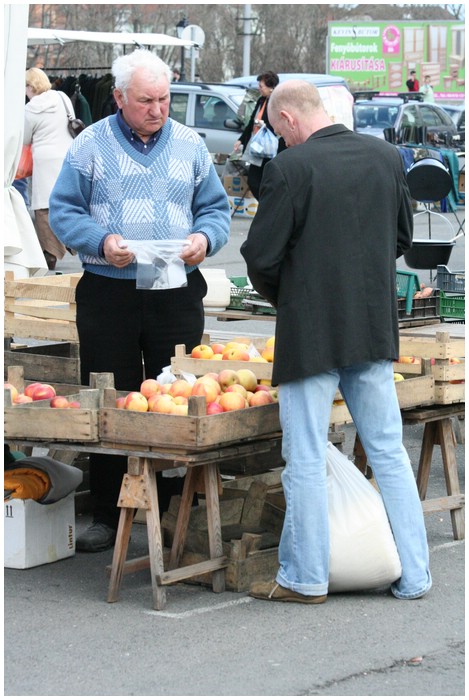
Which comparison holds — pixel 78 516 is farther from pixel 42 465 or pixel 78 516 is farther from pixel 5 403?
pixel 5 403

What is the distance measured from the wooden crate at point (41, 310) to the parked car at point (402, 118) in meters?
17.8

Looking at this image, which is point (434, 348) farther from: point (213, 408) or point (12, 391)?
point (12, 391)

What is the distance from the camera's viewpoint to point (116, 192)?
18.9 feet

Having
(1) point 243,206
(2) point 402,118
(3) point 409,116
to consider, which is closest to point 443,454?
(1) point 243,206

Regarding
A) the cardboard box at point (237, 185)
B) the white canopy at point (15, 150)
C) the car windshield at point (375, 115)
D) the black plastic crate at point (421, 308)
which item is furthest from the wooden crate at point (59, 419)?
the car windshield at point (375, 115)

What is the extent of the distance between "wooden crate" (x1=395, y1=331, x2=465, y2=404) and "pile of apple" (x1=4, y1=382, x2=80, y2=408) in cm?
161

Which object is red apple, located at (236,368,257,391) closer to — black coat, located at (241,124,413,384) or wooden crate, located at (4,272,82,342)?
black coat, located at (241,124,413,384)

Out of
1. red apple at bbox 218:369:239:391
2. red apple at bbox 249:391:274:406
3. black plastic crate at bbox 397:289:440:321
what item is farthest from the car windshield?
red apple at bbox 249:391:274:406

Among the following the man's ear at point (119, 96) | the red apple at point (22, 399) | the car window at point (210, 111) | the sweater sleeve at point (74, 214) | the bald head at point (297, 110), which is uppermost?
the car window at point (210, 111)

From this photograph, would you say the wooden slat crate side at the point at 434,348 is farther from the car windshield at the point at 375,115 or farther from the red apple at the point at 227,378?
the car windshield at the point at 375,115

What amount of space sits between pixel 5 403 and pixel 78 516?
141 cm

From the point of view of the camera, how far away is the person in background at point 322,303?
5.00 meters

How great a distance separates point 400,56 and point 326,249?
4734 cm

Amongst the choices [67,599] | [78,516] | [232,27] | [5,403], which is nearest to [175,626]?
[67,599]
